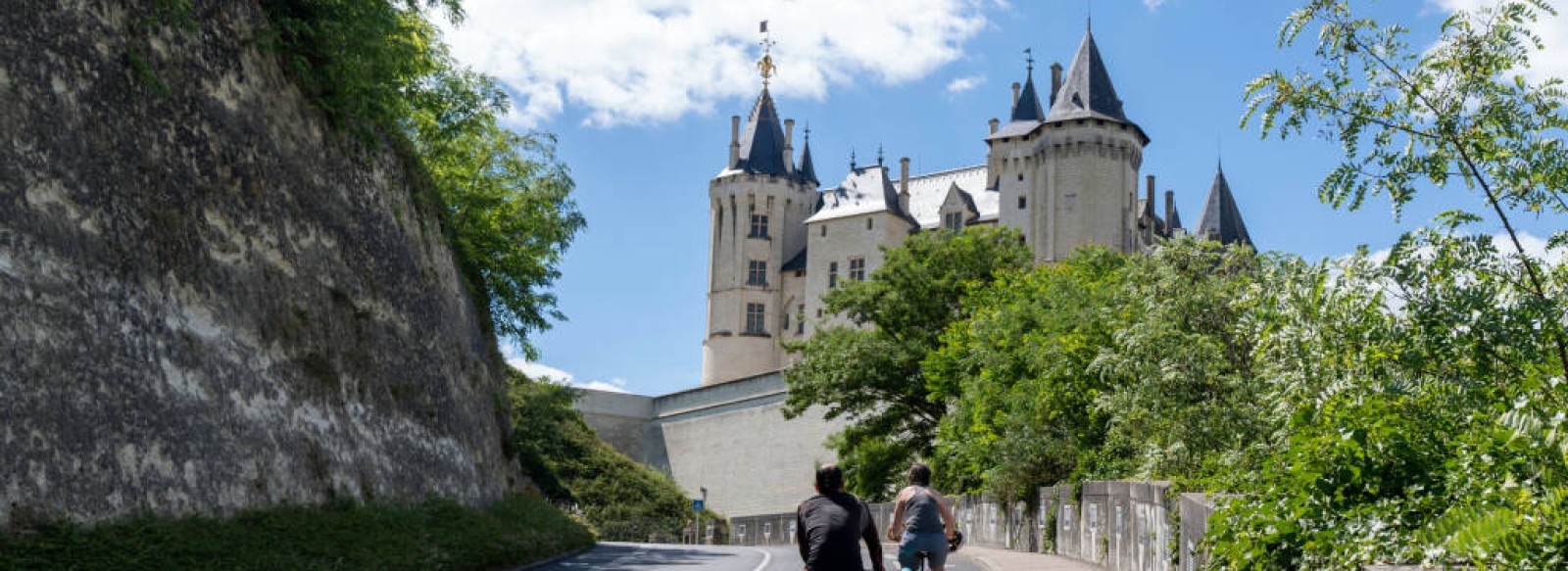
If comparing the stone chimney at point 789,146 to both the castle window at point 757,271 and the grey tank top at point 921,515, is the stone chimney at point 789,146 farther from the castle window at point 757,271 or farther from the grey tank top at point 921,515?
the grey tank top at point 921,515

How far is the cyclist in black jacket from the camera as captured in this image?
7.80 meters

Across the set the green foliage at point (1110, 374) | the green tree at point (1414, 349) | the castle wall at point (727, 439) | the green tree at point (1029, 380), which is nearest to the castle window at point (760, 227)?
the castle wall at point (727, 439)

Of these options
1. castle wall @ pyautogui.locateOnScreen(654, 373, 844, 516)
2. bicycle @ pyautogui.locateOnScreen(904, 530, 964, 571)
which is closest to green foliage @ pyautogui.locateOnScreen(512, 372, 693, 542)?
castle wall @ pyautogui.locateOnScreen(654, 373, 844, 516)

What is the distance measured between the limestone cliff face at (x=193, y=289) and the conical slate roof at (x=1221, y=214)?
2692 inches

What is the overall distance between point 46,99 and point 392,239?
30.6 ft

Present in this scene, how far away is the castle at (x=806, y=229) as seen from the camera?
65312 millimetres

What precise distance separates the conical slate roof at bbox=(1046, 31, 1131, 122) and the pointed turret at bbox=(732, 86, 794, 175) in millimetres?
21750

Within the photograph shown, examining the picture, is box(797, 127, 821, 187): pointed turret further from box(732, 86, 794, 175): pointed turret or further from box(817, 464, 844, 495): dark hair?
box(817, 464, 844, 495): dark hair

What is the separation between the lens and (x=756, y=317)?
85.8 metres

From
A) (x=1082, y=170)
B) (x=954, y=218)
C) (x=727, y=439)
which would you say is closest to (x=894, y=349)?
(x=727, y=439)

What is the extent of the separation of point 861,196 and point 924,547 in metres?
75.4

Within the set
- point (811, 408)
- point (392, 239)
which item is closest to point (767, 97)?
point (811, 408)

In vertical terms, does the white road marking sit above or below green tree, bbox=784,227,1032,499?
below

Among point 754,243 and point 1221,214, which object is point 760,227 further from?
point 1221,214
